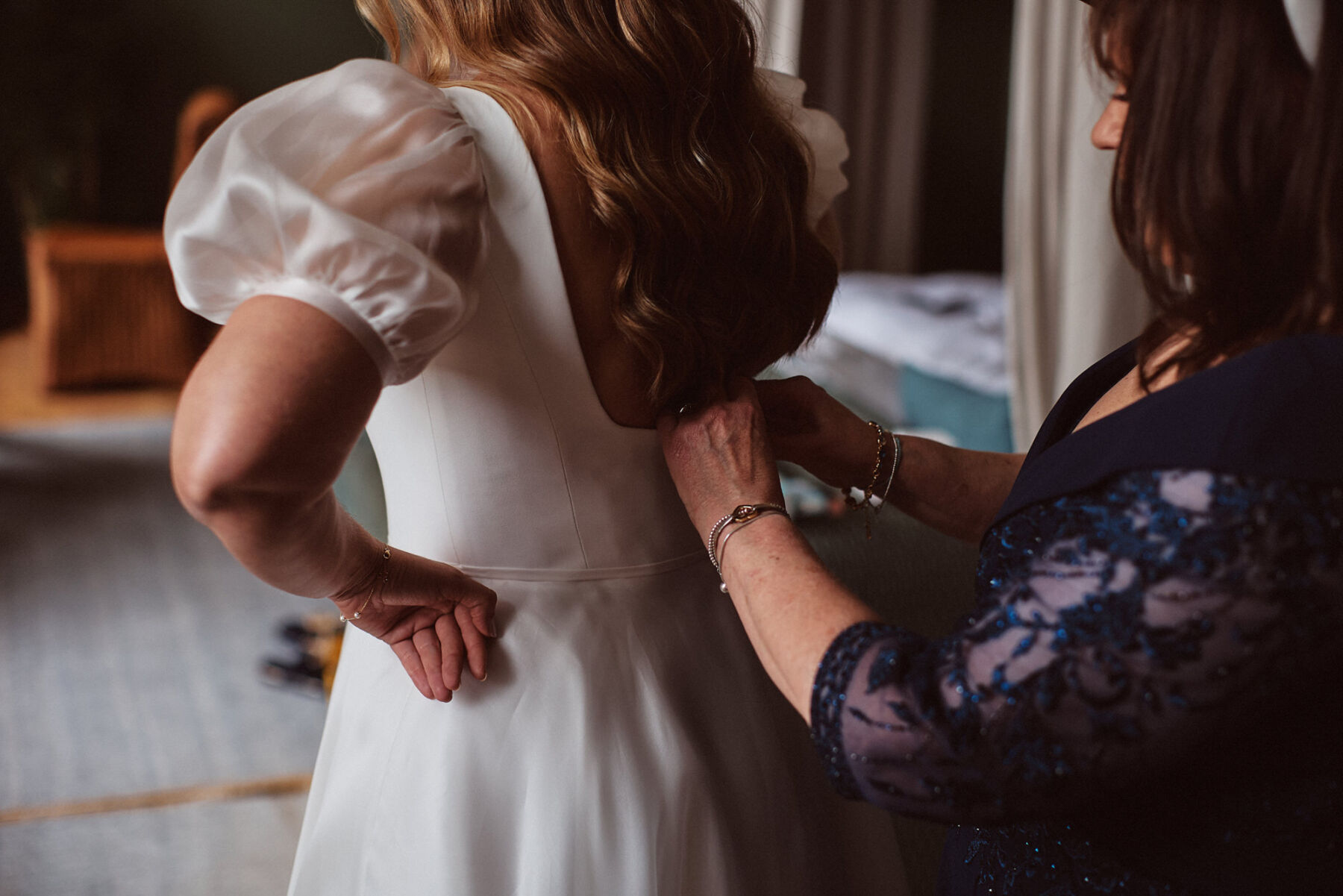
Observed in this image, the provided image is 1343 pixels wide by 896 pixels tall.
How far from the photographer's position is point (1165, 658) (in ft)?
1.91

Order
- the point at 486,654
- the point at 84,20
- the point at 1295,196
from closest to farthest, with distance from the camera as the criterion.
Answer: the point at 1295,196 < the point at 486,654 < the point at 84,20

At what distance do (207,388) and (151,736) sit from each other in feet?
6.71

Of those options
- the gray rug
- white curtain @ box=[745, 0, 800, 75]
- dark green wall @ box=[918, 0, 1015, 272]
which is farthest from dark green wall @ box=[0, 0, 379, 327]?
white curtain @ box=[745, 0, 800, 75]

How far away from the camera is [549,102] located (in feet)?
2.39

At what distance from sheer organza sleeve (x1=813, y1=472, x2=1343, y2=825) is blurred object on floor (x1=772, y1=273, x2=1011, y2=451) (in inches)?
80.2

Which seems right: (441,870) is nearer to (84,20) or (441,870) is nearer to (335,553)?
(335,553)

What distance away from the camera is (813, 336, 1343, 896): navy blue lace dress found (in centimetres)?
57

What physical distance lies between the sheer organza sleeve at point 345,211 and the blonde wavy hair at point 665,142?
3.9 inches

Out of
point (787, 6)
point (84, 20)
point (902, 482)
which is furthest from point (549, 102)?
point (84, 20)

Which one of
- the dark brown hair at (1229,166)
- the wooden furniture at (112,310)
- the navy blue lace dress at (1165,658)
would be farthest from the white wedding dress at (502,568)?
the wooden furniture at (112,310)

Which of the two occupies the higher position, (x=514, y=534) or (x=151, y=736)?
(x=514, y=534)

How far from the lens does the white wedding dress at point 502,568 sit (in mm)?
635

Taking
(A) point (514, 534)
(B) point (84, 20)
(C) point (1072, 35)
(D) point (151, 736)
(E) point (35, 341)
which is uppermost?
(C) point (1072, 35)

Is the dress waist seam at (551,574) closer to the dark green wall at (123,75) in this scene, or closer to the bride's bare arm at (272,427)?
the bride's bare arm at (272,427)
